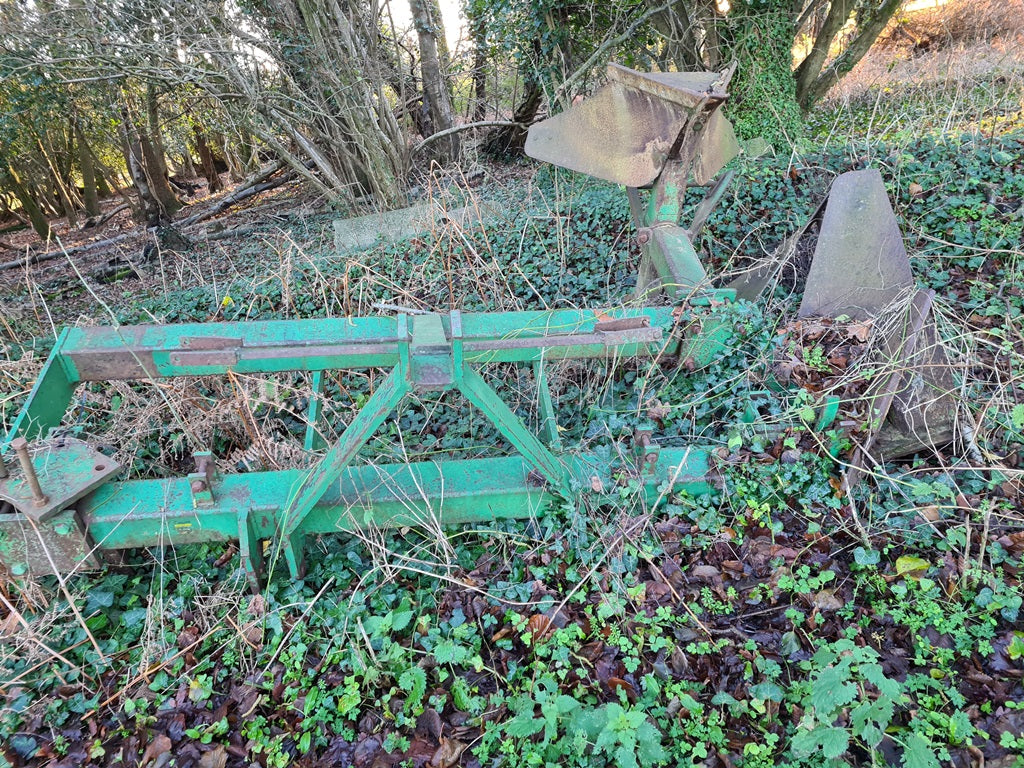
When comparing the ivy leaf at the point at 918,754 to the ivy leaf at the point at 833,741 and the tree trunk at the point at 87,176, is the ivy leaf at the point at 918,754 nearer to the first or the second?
the ivy leaf at the point at 833,741

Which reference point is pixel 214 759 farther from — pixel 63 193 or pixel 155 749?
pixel 63 193

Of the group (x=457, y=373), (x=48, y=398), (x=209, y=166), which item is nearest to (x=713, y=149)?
(x=457, y=373)

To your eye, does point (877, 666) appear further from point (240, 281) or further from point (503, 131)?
point (503, 131)

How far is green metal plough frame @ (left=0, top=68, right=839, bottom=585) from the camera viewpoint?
229 centimetres

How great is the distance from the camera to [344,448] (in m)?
2.39

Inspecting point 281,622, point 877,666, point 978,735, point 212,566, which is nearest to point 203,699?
point 281,622

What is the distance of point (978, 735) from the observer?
194 cm

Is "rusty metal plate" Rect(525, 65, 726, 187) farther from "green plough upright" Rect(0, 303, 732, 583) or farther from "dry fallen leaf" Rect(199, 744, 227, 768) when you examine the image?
"dry fallen leaf" Rect(199, 744, 227, 768)

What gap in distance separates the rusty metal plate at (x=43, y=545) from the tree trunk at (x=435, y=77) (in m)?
7.74

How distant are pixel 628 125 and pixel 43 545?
3.50 meters

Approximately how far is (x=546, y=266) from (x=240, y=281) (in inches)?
130

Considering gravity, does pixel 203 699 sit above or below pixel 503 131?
below

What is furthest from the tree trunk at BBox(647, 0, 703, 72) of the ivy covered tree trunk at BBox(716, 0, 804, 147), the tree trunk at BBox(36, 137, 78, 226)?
the tree trunk at BBox(36, 137, 78, 226)

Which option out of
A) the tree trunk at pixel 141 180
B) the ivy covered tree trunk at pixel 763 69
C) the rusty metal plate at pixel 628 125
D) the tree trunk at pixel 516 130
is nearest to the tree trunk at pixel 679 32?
the ivy covered tree trunk at pixel 763 69
